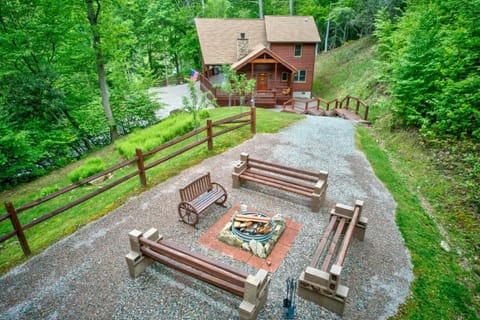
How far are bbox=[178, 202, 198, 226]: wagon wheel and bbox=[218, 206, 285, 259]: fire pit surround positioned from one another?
78 centimetres

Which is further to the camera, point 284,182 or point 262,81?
point 262,81

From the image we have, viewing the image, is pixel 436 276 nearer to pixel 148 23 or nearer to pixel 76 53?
pixel 76 53

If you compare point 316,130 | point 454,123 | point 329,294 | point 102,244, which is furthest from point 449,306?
point 316,130

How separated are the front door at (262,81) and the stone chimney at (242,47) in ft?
9.24

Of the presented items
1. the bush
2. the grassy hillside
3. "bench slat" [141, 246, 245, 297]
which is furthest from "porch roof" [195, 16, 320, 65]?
"bench slat" [141, 246, 245, 297]

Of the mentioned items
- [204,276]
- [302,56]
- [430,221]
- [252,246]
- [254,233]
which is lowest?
[430,221]

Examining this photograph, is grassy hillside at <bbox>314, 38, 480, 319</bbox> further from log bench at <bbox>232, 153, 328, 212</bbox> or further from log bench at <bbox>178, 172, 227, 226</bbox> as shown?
log bench at <bbox>178, 172, 227, 226</bbox>

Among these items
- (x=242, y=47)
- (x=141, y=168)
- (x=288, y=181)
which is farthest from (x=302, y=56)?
(x=141, y=168)

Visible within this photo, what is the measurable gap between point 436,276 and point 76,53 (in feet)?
57.6

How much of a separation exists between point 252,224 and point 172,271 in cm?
187

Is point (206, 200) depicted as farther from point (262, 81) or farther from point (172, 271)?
point (262, 81)

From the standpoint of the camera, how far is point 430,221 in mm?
7070

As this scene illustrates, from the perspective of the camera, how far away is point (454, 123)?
9672 millimetres

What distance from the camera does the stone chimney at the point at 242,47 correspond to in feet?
83.7
